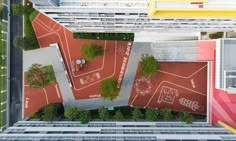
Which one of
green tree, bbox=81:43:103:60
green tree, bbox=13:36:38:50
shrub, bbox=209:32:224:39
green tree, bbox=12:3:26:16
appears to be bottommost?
green tree, bbox=81:43:103:60

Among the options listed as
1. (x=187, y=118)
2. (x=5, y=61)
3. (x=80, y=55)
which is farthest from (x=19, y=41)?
(x=187, y=118)

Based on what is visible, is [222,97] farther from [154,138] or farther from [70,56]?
[70,56]

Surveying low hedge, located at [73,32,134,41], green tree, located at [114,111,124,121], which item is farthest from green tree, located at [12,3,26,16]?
green tree, located at [114,111,124,121]

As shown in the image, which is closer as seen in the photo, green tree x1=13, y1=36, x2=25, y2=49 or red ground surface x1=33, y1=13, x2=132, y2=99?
green tree x1=13, y1=36, x2=25, y2=49

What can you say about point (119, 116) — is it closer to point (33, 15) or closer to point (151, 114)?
point (151, 114)

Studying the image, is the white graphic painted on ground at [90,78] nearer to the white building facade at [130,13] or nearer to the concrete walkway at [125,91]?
the concrete walkway at [125,91]

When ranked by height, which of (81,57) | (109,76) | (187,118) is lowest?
(187,118)

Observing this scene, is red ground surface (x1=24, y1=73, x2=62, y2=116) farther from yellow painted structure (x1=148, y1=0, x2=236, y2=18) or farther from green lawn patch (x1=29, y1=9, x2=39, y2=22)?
yellow painted structure (x1=148, y1=0, x2=236, y2=18)
